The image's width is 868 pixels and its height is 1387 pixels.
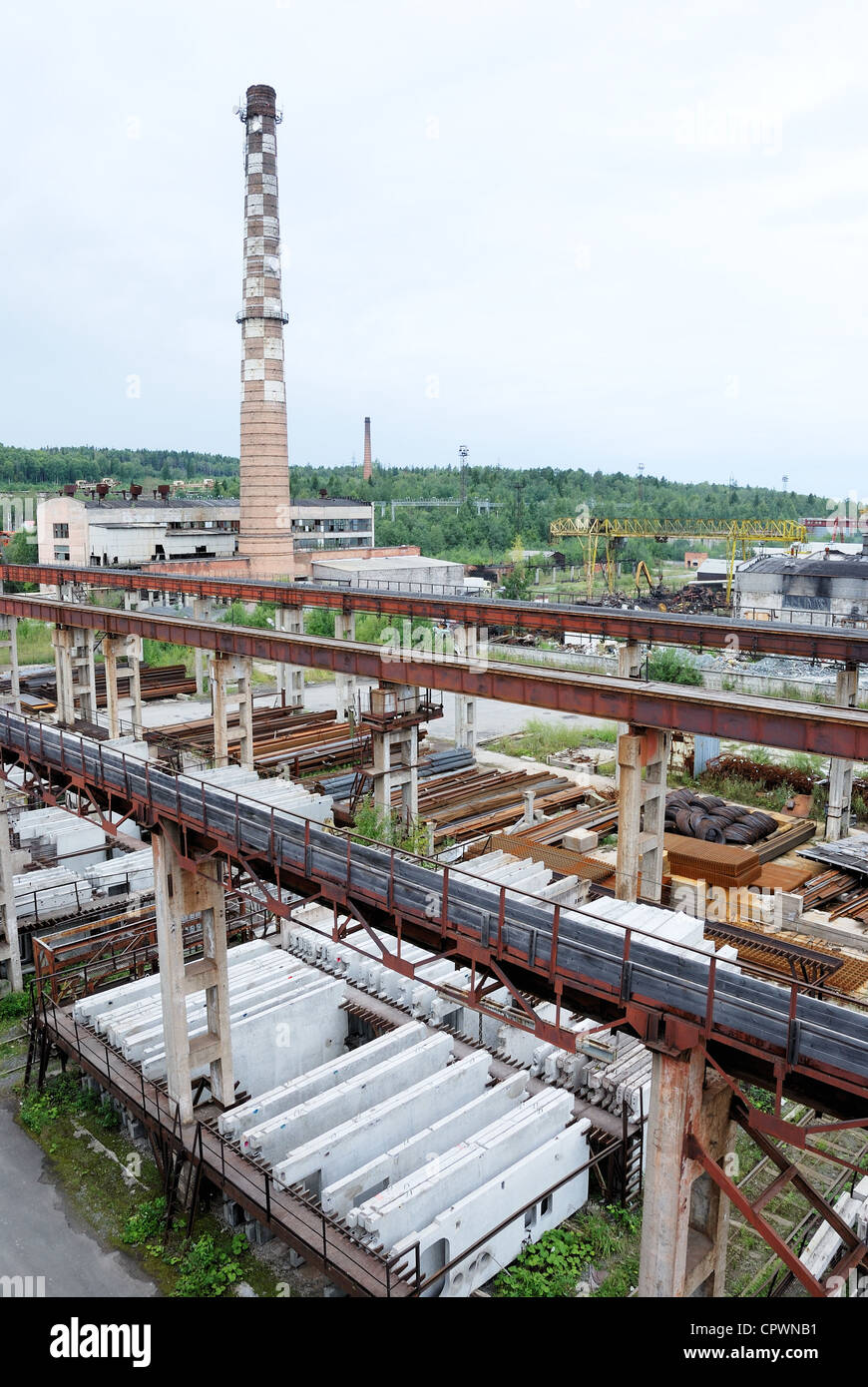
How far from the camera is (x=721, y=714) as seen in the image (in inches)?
551

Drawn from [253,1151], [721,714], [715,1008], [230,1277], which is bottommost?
[230,1277]

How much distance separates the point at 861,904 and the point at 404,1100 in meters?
12.1

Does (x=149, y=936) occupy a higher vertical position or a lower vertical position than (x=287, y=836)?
lower

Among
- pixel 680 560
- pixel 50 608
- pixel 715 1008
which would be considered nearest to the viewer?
pixel 715 1008

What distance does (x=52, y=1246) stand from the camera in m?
10.8

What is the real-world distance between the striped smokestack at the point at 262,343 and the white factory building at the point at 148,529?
214 cm

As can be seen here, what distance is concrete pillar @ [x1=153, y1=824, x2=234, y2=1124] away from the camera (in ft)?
38.4

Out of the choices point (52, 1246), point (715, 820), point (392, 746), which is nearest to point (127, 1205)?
point (52, 1246)

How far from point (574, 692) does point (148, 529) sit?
129 ft

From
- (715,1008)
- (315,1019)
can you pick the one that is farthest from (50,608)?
(715,1008)

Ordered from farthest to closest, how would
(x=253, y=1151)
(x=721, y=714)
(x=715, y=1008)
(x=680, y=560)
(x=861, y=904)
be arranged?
(x=680, y=560) → (x=861, y=904) → (x=721, y=714) → (x=253, y=1151) → (x=715, y=1008)

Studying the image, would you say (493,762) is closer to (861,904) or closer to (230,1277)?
(861,904)

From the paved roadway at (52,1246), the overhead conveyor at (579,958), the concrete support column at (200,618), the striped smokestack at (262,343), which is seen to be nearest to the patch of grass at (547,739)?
the concrete support column at (200,618)

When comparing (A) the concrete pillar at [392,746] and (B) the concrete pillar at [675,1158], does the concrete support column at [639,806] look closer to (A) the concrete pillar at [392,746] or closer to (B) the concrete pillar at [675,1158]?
(A) the concrete pillar at [392,746]
